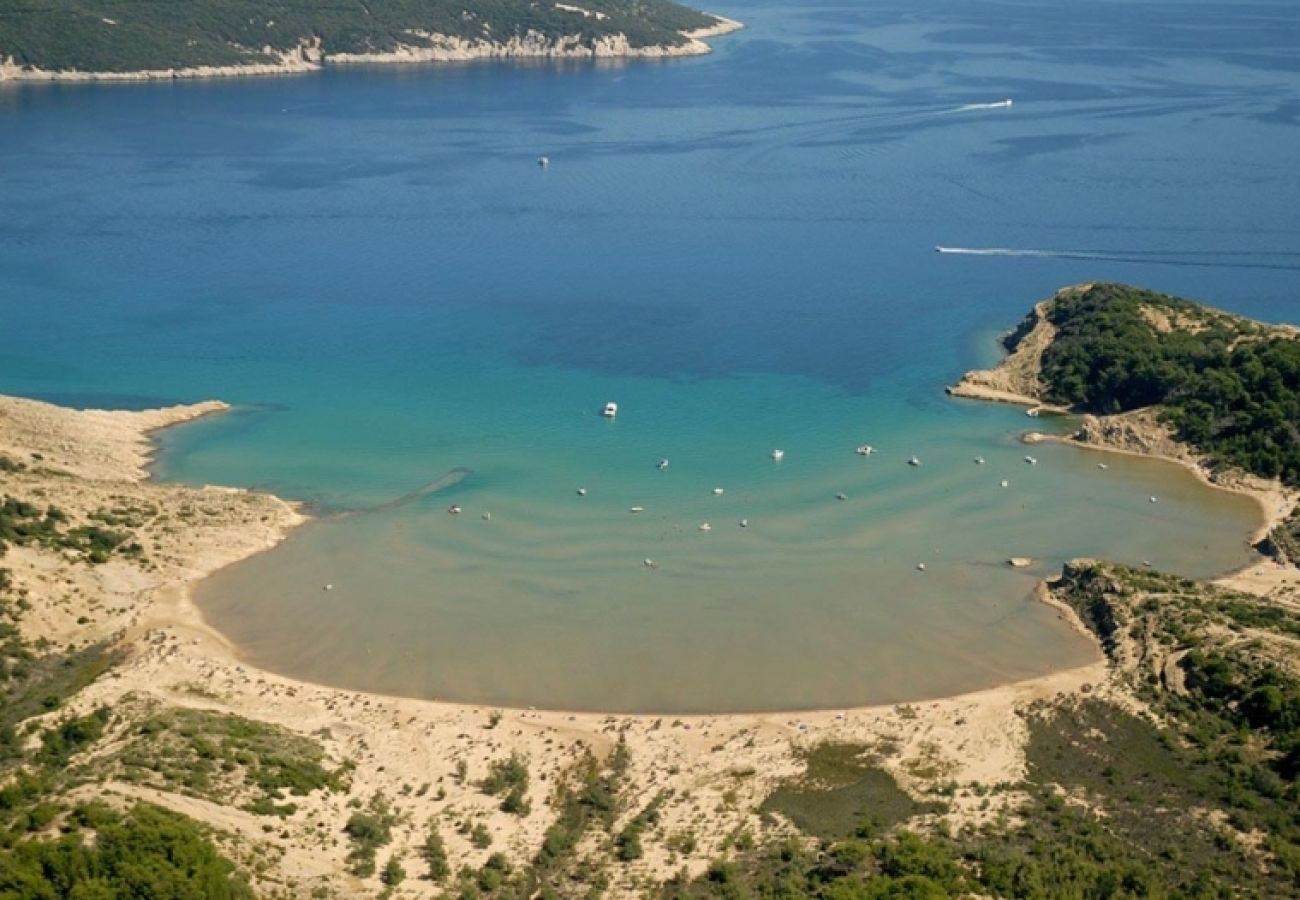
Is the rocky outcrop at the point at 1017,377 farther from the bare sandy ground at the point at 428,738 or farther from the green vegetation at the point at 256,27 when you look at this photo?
the green vegetation at the point at 256,27

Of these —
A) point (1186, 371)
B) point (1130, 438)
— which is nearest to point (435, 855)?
point (1130, 438)

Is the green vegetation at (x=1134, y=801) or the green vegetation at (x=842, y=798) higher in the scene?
the green vegetation at (x=1134, y=801)

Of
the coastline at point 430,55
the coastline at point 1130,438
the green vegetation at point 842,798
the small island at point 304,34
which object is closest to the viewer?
the green vegetation at point 842,798

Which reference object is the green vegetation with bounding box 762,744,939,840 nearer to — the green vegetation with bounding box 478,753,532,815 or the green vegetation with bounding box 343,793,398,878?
the green vegetation with bounding box 478,753,532,815

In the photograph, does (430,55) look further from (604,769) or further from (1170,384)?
(604,769)

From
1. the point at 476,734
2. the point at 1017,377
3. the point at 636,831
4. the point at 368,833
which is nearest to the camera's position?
the point at 368,833

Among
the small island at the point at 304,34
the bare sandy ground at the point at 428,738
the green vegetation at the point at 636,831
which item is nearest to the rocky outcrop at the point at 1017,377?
the bare sandy ground at the point at 428,738
